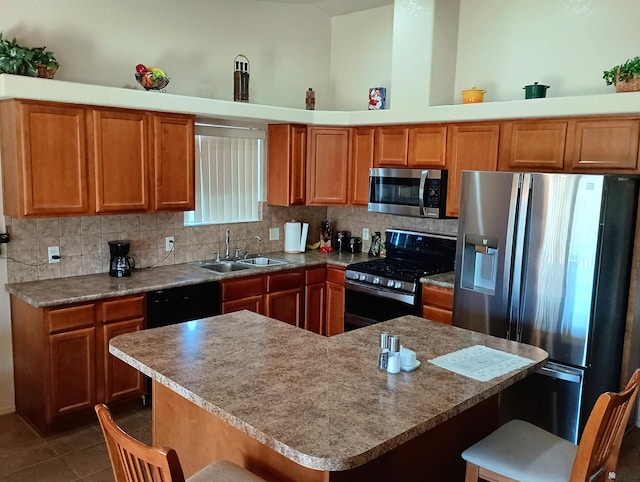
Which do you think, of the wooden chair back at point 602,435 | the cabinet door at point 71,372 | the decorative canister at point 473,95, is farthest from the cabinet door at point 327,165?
the wooden chair back at point 602,435

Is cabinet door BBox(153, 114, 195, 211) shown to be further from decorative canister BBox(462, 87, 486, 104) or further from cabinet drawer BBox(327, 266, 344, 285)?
decorative canister BBox(462, 87, 486, 104)

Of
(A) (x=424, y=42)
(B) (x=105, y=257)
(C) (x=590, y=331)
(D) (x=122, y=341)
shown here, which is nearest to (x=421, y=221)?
(A) (x=424, y=42)

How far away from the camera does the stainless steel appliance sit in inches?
173

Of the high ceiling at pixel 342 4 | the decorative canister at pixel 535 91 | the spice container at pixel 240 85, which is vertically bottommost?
the decorative canister at pixel 535 91

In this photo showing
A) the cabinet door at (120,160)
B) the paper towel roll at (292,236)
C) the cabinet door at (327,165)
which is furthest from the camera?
the paper towel roll at (292,236)

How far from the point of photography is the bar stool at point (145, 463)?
1525 millimetres

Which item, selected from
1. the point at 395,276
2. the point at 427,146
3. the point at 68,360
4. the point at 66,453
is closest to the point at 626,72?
the point at 427,146

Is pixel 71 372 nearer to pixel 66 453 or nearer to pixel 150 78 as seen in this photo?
pixel 66 453

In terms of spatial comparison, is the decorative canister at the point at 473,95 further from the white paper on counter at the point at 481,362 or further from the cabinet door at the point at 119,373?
the cabinet door at the point at 119,373

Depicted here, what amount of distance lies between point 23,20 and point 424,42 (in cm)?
296

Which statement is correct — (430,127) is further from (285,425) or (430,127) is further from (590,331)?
(285,425)

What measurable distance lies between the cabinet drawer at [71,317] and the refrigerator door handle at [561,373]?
9.49ft

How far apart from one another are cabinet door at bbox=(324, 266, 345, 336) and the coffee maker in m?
1.80

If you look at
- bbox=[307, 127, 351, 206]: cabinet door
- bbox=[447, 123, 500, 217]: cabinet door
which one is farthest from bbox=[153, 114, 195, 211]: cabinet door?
bbox=[447, 123, 500, 217]: cabinet door
